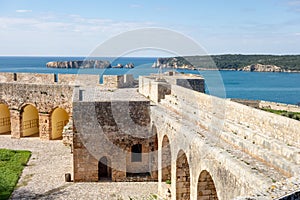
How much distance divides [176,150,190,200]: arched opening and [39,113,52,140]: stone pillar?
1167 cm

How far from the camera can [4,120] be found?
2336cm

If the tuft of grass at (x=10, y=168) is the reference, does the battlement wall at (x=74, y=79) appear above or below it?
above

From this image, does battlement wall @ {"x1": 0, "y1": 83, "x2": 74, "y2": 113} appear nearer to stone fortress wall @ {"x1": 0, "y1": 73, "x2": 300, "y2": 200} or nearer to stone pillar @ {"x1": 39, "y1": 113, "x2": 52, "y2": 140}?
stone fortress wall @ {"x1": 0, "y1": 73, "x2": 300, "y2": 200}

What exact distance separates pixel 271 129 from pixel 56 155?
39.4 ft

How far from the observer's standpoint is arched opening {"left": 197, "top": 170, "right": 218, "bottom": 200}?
866cm

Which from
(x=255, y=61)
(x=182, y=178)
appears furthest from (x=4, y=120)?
(x=255, y=61)

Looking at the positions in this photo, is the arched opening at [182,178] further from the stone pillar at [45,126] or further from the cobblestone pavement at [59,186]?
the stone pillar at [45,126]

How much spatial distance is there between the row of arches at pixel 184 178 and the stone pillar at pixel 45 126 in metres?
9.82

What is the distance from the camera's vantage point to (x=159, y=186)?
43.8 feet

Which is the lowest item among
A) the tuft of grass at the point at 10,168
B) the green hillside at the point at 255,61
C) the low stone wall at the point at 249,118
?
the tuft of grass at the point at 10,168

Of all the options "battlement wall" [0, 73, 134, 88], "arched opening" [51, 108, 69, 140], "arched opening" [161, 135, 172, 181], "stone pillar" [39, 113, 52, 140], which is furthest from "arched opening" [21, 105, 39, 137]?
"arched opening" [161, 135, 172, 181]

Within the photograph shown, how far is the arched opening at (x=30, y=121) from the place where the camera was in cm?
2202

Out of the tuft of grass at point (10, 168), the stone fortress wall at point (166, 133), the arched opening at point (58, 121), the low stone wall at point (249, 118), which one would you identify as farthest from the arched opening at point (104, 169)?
the arched opening at point (58, 121)

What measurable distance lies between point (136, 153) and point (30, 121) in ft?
32.3
